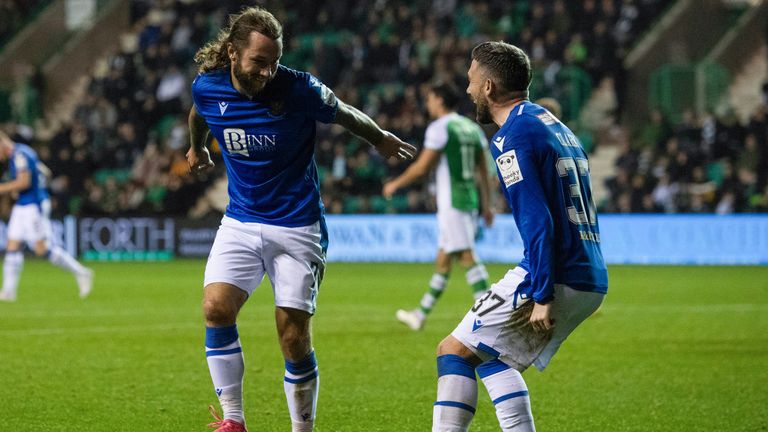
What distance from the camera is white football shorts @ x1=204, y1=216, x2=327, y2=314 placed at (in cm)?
572

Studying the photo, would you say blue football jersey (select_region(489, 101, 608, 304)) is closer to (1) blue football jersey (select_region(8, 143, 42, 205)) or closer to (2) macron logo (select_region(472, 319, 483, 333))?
(2) macron logo (select_region(472, 319, 483, 333))

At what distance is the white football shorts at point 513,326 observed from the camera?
480 centimetres

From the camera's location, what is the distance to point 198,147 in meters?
6.39

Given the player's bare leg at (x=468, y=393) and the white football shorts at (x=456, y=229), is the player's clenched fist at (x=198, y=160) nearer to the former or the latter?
the player's bare leg at (x=468, y=393)

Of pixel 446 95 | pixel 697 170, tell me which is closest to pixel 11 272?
pixel 446 95

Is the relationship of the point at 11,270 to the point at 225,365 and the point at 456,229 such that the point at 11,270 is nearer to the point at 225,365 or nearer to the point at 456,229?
the point at 456,229

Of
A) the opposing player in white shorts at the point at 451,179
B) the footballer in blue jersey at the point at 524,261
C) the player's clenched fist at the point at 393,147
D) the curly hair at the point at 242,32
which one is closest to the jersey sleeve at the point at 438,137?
the opposing player in white shorts at the point at 451,179

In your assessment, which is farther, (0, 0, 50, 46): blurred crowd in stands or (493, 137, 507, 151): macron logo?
(0, 0, 50, 46): blurred crowd in stands

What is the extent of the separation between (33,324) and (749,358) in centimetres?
706

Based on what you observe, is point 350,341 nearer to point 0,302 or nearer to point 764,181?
point 0,302

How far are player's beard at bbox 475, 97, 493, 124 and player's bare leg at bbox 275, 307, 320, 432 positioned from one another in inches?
56.1

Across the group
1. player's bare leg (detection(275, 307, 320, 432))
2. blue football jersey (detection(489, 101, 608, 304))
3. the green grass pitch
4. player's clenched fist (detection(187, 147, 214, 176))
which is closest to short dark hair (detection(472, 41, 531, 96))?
blue football jersey (detection(489, 101, 608, 304))

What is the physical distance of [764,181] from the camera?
864 inches

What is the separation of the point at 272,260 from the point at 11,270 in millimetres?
10244
